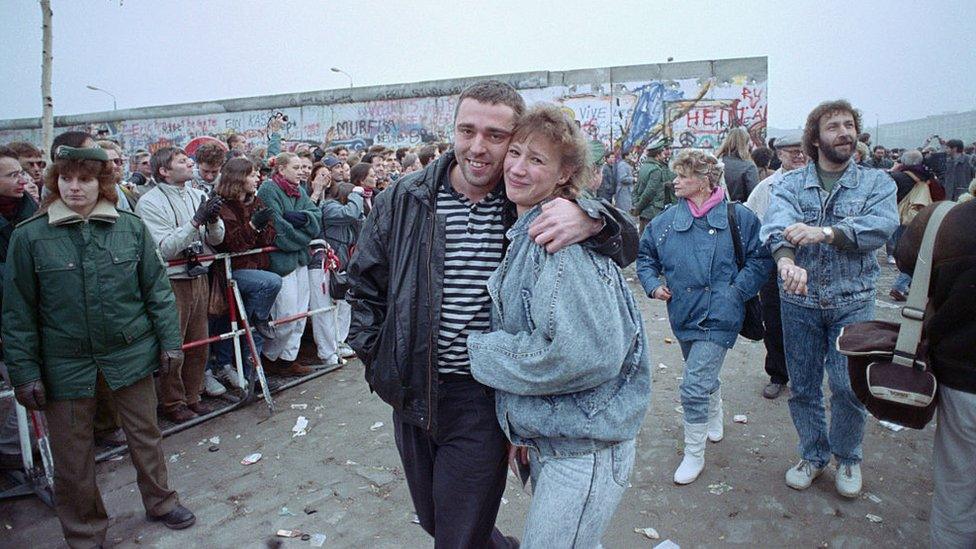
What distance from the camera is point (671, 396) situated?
5.29 meters

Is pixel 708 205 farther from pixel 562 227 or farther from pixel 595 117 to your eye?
pixel 595 117

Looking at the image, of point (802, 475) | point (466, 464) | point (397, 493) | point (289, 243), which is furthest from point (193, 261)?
point (802, 475)

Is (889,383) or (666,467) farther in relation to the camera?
(666,467)

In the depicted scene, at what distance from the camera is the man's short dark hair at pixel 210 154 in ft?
18.0

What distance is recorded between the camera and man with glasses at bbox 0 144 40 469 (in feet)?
12.9

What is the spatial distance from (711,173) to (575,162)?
208 cm

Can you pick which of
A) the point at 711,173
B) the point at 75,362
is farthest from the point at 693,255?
the point at 75,362

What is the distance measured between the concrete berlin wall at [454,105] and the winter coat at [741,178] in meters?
8.95

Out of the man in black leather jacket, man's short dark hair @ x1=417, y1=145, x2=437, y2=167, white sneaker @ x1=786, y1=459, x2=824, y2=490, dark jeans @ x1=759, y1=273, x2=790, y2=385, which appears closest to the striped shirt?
the man in black leather jacket

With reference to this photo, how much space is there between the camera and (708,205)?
3805 millimetres

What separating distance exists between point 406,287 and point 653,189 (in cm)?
866

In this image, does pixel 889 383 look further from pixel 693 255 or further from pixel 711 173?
pixel 711 173

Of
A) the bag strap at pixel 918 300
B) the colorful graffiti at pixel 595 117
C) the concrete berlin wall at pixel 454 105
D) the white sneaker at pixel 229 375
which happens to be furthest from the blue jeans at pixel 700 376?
the concrete berlin wall at pixel 454 105

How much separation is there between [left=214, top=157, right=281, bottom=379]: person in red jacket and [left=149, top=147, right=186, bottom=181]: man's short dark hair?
472 millimetres
